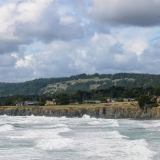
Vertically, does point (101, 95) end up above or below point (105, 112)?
above

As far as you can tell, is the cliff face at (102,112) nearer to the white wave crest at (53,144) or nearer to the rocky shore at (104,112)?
the rocky shore at (104,112)

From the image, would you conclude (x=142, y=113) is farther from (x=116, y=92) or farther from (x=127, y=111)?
(x=116, y=92)

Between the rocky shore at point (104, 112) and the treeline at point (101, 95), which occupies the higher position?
the treeline at point (101, 95)

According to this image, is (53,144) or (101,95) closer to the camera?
(53,144)

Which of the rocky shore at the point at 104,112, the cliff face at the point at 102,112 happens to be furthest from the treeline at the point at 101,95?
the rocky shore at the point at 104,112

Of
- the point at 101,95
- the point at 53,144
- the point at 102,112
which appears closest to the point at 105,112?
the point at 102,112

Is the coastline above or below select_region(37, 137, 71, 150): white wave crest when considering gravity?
below

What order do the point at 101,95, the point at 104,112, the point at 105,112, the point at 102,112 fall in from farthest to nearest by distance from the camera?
1. the point at 101,95
2. the point at 102,112
3. the point at 104,112
4. the point at 105,112

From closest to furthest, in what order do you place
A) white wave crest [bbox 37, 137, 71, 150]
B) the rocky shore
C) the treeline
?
1. white wave crest [bbox 37, 137, 71, 150]
2. the rocky shore
3. the treeline

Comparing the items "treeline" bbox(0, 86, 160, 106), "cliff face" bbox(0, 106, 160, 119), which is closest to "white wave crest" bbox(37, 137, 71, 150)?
"cliff face" bbox(0, 106, 160, 119)

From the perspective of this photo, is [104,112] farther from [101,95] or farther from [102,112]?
[101,95]

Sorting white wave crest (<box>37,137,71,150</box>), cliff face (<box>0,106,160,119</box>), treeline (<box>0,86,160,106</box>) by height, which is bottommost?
cliff face (<box>0,106,160,119</box>)

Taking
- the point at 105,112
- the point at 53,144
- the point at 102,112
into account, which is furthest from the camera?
the point at 102,112

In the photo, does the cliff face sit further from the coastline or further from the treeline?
the treeline
